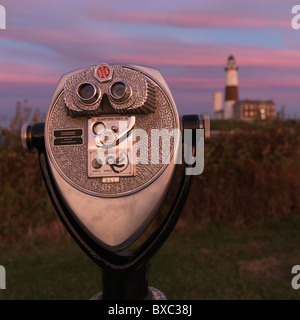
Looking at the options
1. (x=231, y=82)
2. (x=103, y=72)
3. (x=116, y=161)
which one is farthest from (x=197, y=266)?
(x=231, y=82)

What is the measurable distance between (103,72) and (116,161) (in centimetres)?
32

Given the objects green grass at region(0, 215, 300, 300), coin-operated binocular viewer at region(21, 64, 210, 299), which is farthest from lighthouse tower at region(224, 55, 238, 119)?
coin-operated binocular viewer at region(21, 64, 210, 299)

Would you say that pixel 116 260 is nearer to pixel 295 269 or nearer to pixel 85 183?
pixel 85 183

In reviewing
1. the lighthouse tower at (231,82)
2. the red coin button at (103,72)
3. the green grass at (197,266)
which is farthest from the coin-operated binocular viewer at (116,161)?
the lighthouse tower at (231,82)

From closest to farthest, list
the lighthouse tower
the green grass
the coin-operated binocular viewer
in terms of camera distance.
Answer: the coin-operated binocular viewer → the green grass → the lighthouse tower

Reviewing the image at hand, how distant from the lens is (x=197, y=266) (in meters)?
3.24

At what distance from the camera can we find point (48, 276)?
3.11 meters

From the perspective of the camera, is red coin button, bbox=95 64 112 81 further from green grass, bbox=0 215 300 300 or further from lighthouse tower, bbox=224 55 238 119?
lighthouse tower, bbox=224 55 238 119

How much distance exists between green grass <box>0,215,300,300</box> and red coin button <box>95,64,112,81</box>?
194 cm

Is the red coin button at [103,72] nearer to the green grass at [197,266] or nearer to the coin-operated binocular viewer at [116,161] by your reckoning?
the coin-operated binocular viewer at [116,161]

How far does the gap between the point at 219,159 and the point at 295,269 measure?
1376mm

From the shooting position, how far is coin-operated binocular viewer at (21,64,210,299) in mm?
1328

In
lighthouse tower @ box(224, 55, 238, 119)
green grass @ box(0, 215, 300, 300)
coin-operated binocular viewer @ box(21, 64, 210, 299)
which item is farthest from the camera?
lighthouse tower @ box(224, 55, 238, 119)
